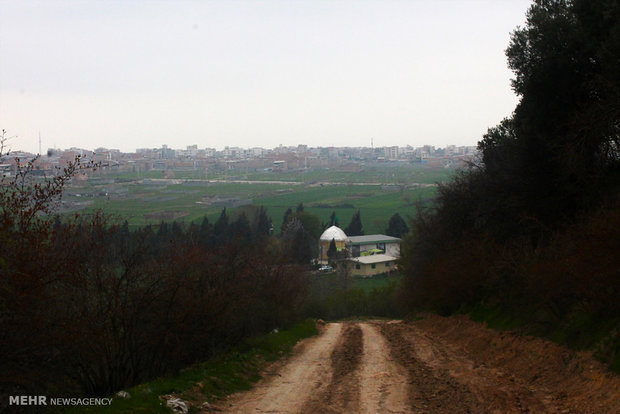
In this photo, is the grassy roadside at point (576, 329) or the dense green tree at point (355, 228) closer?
the grassy roadside at point (576, 329)

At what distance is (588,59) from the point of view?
1994 cm

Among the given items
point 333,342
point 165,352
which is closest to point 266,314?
point 333,342

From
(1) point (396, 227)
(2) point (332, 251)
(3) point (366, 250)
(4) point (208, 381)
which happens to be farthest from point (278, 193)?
(4) point (208, 381)

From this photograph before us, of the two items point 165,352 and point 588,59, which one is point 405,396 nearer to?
point 165,352

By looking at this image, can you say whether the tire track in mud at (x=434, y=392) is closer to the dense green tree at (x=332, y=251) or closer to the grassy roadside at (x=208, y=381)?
the grassy roadside at (x=208, y=381)

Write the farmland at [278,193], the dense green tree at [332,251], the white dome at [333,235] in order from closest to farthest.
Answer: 1. the dense green tree at [332,251]
2. the farmland at [278,193]
3. the white dome at [333,235]

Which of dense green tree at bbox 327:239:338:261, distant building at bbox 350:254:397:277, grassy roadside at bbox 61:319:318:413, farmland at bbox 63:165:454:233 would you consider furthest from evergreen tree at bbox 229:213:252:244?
distant building at bbox 350:254:397:277

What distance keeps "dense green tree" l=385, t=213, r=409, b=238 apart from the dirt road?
8857cm

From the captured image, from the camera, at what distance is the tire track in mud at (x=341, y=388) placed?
9836mm

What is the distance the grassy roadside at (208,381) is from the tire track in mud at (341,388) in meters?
1.71

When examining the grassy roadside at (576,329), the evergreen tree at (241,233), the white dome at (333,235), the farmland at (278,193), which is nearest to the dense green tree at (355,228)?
the farmland at (278,193)

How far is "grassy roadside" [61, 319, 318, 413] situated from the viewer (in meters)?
9.13

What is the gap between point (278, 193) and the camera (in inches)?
5822

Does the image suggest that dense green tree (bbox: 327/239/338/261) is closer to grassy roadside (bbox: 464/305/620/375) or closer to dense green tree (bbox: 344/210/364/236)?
dense green tree (bbox: 344/210/364/236)
